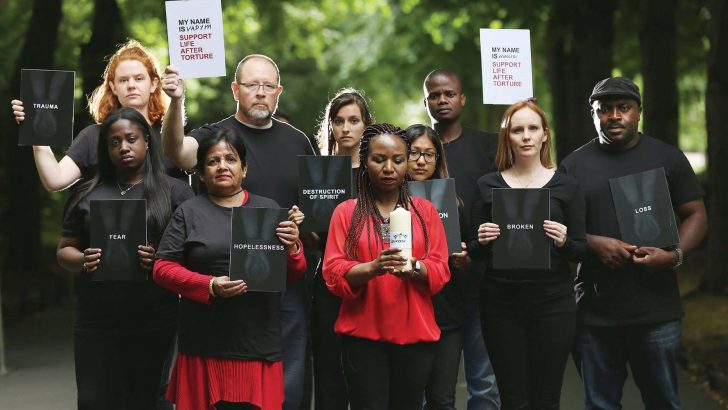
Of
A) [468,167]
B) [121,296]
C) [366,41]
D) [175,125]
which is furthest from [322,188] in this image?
[366,41]

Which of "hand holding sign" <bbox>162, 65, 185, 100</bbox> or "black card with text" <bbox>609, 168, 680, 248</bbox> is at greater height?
"hand holding sign" <bbox>162, 65, 185, 100</bbox>

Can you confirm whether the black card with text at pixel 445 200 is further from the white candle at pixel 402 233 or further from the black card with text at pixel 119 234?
the black card with text at pixel 119 234

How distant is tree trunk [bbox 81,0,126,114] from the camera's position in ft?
52.4

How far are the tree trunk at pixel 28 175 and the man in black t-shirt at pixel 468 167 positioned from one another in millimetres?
10495

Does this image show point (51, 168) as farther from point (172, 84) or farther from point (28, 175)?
point (28, 175)

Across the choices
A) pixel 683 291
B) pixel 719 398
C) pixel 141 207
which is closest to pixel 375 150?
pixel 141 207

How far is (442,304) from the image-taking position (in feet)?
20.6

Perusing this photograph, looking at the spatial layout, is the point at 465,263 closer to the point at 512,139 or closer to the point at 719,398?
the point at 512,139

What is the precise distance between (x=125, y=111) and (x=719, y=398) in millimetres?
5369

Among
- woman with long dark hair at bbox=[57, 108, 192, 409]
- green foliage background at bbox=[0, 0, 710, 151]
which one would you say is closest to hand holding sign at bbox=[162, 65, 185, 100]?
woman with long dark hair at bbox=[57, 108, 192, 409]

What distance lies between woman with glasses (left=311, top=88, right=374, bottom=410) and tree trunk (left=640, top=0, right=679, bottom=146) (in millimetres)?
8369

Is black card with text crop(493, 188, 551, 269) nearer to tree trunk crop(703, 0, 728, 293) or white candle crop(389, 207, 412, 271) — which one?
white candle crop(389, 207, 412, 271)

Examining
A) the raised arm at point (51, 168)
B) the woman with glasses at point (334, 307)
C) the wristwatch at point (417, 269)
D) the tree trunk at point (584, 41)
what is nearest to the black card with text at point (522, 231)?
the wristwatch at point (417, 269)

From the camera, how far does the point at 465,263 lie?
629 centimetres
